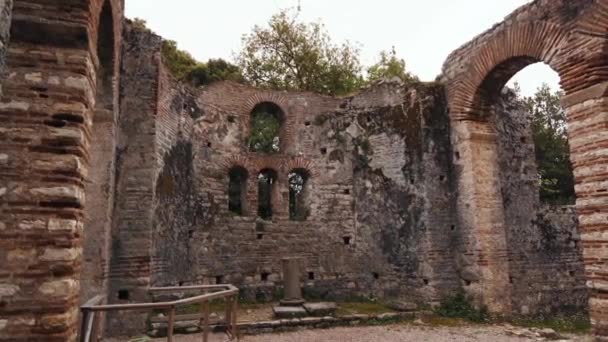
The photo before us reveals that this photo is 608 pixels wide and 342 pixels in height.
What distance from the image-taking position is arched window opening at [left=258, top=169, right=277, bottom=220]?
1175 centimetres

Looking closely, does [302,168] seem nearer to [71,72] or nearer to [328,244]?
[328,244]

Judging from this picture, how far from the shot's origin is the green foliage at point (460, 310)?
9203mm

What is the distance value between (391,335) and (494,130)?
5446 millimetres

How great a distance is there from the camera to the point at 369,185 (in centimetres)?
1162

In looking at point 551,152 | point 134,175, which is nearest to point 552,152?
point 551,152

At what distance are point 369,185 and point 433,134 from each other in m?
2.16

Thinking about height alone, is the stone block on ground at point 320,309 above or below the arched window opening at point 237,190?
below

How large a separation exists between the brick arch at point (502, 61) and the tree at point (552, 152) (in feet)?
29.3

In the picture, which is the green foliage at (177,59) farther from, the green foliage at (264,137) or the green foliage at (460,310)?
the green foliage at (460,310)

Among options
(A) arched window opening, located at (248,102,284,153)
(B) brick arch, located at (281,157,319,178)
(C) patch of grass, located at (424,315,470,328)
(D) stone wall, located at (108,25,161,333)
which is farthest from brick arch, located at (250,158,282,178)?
(C) patch of grass, located at (424,315,470,328)

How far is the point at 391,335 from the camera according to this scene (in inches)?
316

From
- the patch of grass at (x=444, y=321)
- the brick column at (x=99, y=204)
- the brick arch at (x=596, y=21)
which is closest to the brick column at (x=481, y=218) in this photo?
the patch of grass at (x=444, y=321)

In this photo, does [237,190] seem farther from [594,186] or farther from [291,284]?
[594,186]

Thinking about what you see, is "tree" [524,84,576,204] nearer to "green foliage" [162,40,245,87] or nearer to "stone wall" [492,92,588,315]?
"stone wall" [492,92,588,315]
